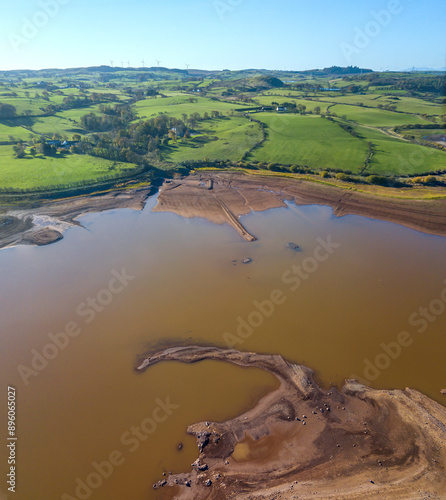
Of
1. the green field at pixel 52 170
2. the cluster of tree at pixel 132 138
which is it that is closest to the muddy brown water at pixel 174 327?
the green field at pixel 52 170

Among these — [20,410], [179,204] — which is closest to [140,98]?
[179,204]

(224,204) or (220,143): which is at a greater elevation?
(220,143)

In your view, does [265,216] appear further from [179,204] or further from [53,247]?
[53,247]

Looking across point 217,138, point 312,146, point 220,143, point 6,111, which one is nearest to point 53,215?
point 220,143

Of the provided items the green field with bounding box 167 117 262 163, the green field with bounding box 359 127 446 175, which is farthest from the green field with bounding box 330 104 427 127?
the green field with bounding box 167 117 262 163

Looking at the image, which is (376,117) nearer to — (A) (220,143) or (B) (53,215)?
(A) (220,143)

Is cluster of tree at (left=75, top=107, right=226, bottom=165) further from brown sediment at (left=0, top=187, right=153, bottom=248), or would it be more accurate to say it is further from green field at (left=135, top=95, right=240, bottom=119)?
green field at (left=135, top=95, right=240, bottom=119)
